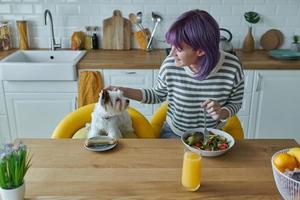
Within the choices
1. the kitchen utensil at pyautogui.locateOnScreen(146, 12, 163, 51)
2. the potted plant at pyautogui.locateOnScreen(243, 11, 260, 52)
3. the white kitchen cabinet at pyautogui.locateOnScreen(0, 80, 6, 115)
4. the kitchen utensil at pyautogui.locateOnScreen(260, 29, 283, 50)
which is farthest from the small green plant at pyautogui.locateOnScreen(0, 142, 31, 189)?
the kitchen utensil at pyautogui.locateOnScreen(260, 29, 283, 50)

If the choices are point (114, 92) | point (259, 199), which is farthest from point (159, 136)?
point (259, 199)

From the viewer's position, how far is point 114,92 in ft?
4.81

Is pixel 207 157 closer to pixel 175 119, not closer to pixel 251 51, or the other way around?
pixel 175 119

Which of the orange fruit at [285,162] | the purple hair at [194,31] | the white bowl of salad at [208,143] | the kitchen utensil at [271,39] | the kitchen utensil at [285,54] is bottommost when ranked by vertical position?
the white bowl of salad at [208,143]

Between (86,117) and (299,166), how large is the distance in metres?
1.07

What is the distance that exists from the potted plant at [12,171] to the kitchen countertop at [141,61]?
4.80ft

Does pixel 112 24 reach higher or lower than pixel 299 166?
higher

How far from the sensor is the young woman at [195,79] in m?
1.34

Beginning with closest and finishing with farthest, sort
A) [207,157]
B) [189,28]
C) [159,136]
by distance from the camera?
[207,157], [189,28], [159,136]

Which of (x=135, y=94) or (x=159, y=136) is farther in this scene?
(x=159, y=136)

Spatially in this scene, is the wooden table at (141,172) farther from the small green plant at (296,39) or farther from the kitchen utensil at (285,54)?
the small green plant at (296,39)

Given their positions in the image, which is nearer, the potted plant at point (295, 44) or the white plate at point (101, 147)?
the white plate at point (101, 147)

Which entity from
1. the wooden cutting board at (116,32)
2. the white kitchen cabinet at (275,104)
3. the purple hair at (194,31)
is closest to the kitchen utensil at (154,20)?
the wooden cutting board at (116,32)

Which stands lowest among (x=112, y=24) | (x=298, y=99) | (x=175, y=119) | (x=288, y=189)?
(x=298, y=99)
